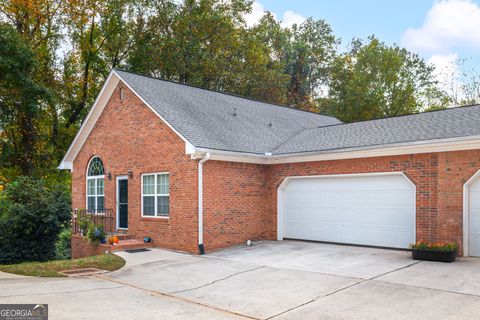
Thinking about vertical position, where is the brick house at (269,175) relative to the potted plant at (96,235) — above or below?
above

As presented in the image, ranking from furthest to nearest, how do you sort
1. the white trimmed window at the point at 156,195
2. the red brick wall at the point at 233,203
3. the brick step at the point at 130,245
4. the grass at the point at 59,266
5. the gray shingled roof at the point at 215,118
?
the white trimmed window at the point at 156,195 → the gray shingled roof at the point at 215,118 → the brick step at the point at 130,245 → the red brick wall at the point at 233,203 → the grass at the point at 59,266

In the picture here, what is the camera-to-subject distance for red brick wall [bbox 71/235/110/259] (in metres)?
13.7

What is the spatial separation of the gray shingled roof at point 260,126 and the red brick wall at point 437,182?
541mm

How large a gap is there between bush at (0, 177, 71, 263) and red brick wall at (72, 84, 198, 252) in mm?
1975

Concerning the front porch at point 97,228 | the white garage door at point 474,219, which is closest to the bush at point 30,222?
the front porch at point 97,228

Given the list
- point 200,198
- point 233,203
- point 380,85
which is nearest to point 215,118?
point 233,203

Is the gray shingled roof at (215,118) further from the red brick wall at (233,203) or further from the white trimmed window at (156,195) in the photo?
the white trimmed window at (156,195)

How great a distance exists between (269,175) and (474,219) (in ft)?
21.2

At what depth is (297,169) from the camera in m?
14.1

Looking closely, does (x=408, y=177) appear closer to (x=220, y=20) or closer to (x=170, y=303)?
(x=170, y=303)

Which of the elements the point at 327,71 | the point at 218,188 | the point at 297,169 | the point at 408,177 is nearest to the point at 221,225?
the point at 218,188

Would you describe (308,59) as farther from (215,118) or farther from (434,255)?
(434,255)

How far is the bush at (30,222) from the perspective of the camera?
14.4m

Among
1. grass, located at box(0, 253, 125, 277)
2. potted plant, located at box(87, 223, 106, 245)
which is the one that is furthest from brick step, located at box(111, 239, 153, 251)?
grass, located at box(0, 253, 125, 277)
